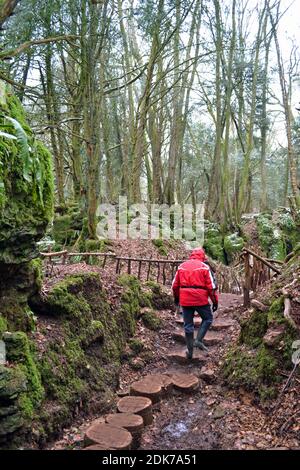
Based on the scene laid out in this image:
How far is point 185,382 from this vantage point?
566cm

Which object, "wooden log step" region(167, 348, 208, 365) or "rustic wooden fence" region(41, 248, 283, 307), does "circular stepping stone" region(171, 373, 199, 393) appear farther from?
"rustic wooden fence" region(41, 248, 283, 307)

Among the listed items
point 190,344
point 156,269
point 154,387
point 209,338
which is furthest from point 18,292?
point 156,269

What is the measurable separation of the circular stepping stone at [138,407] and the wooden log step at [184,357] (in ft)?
5.81

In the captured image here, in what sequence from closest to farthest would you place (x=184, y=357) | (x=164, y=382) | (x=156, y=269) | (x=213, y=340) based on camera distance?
(x=164, y=382) → (x=184, y=357) → (x=213, y=340) → (x=156, y=269)

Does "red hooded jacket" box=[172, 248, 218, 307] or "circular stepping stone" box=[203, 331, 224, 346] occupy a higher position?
"red hooded jacket" box=[172, 248, 218, 307]

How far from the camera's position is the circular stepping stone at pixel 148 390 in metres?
5.18

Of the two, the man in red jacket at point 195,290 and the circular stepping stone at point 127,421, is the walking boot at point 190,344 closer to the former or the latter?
the man in red jacket at point 195,290

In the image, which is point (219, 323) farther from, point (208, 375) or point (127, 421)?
point (127, 421)

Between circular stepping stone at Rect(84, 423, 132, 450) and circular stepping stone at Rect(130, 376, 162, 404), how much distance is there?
3.23 ft

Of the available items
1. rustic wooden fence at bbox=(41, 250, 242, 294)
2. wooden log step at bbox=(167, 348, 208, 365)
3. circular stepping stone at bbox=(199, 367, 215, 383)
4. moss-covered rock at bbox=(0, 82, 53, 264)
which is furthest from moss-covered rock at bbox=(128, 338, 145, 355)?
rustic wooden fence at bbox=(41, 250, 242, 294)

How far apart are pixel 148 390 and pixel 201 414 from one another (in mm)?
761

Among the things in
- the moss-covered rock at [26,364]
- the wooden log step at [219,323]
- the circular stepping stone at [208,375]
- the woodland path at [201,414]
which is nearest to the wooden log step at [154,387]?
the woodland path at [201,414]

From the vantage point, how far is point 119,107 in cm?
2555

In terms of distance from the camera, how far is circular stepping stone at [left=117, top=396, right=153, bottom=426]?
4691mm
